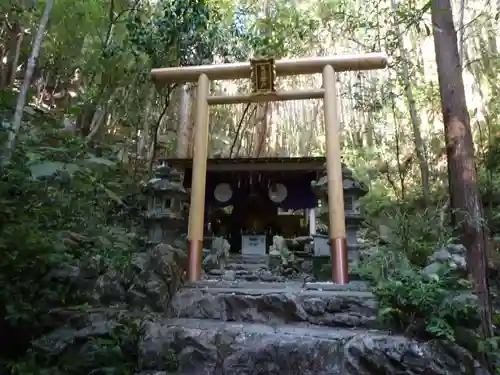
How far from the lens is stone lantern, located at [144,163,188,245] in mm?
5984

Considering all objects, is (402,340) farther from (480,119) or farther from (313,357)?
(480,119)

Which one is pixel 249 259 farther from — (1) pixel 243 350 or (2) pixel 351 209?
(1) pixel 243 350

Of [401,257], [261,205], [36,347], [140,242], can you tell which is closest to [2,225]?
[36,347]

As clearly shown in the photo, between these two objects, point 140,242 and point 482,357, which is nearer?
point 482,357

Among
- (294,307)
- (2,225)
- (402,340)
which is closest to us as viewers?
(402,340)

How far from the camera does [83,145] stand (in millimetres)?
6652

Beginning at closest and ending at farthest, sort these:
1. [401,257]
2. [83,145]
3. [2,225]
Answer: [2,225]
[401,257]
[83,145]

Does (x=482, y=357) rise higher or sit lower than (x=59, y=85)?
lower

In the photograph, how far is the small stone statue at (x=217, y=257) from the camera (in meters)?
7.12

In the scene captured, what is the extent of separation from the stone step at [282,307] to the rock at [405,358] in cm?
57

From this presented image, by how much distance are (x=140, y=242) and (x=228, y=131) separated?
5.72m

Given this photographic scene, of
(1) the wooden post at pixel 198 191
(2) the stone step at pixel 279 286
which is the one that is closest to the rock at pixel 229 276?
(1) the wooden post at pixel 198 191

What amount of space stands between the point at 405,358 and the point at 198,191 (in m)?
3.40

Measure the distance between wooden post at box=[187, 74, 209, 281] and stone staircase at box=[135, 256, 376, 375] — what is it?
43 centimetres
